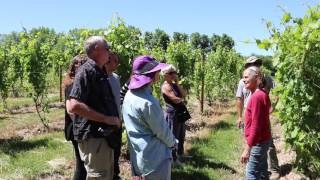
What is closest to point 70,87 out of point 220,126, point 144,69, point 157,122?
point 144,69

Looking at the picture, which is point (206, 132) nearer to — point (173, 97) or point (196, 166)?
point (196, 166)

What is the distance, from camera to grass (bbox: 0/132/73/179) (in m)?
6.74

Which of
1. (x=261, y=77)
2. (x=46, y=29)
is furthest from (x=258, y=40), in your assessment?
(x=46, y=29)

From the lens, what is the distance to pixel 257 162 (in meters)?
4.88

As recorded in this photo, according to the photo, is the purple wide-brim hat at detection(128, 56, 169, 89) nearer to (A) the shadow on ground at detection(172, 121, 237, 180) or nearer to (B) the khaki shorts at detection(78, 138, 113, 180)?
(B) the khaki shorts at detection(78, 138, 113, 180)

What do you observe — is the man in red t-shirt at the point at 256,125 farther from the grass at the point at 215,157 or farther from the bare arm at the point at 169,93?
the bare arm at the point at 169,93

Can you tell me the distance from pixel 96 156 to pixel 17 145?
5735 mm

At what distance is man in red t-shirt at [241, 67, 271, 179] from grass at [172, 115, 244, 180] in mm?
1725

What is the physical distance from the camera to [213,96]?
18469 millimetres

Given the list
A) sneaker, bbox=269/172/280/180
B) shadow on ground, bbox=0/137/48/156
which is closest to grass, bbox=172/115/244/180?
sneaker, bbox=269/172/280/180

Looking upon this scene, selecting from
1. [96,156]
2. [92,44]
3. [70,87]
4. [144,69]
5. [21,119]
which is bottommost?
[21,119]

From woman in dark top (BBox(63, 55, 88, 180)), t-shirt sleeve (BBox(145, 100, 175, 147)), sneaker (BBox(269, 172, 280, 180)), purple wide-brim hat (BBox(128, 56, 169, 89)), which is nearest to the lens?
t-shirt sleeve (BBox(145, 100, 175, 147))

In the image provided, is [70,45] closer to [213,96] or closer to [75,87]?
[75,87]

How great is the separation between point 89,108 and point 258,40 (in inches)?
67.7
